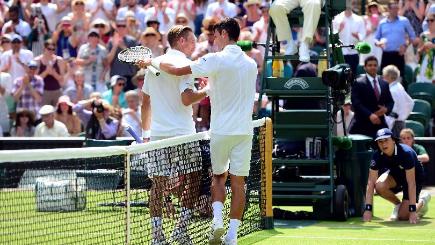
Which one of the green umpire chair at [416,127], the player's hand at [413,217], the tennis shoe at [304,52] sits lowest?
the player's hand at [413,217]

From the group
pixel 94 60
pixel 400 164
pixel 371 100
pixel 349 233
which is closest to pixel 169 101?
pixel 349 233

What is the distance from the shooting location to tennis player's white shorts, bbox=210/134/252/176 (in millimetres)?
11516

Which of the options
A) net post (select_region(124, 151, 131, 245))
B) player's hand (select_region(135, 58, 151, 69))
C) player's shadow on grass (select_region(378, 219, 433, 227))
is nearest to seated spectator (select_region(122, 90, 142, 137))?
player's shadow on grass (select_region(378, 219, 433, 227))

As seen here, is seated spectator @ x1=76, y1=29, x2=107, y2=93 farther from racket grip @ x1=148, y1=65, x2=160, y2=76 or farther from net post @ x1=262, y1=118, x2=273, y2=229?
racket grip @ x1=148, y1=65, x2=160, y2=76

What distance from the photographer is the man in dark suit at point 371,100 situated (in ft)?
62.6

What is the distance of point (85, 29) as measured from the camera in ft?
81.2

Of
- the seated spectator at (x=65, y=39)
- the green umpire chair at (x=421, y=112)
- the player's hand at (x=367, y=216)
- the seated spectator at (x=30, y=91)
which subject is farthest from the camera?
the seated spectator at (x=65, y=39)

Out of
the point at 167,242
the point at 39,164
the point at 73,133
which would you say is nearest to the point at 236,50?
the point at 167,242

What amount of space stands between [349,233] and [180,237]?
3.04 m

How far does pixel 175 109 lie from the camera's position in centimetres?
1192

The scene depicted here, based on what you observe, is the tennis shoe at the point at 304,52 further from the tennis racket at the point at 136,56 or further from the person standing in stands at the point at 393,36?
the person standing in stands at the point at 393,36

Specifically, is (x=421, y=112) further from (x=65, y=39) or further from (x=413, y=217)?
(x=65, y=39)

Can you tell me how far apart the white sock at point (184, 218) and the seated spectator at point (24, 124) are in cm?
1082

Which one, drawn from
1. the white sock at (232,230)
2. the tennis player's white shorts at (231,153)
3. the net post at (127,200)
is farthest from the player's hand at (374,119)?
the net post at (127,200)
